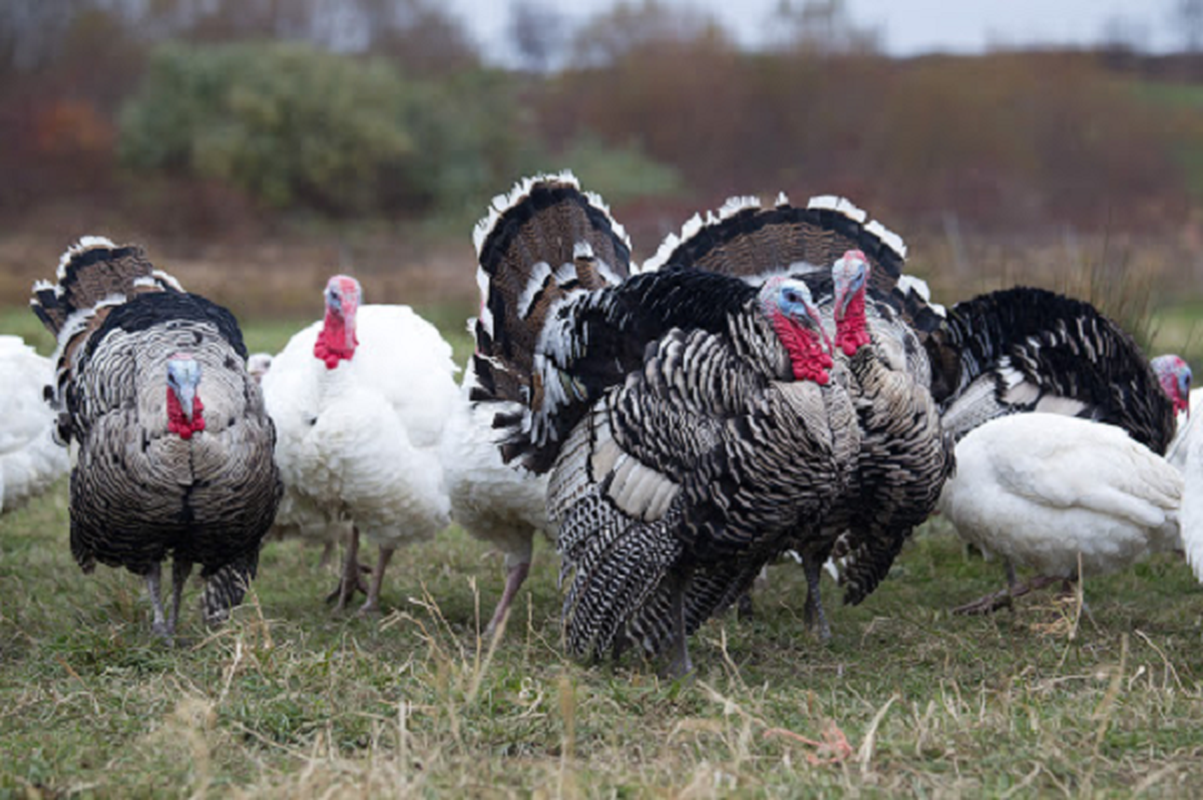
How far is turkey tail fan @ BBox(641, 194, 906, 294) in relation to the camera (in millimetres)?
6199

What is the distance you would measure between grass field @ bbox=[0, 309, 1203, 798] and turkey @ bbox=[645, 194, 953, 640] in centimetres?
44

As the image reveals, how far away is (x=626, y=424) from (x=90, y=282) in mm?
2950

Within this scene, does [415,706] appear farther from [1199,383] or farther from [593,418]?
[1199,383]

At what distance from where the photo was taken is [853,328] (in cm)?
531

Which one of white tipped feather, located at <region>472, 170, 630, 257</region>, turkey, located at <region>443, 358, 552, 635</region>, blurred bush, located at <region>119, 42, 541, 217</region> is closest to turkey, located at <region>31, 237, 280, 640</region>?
turkey, located at <region>443, 358, 552, 635</region>

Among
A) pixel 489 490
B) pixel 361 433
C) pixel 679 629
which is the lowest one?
pixel 679 629

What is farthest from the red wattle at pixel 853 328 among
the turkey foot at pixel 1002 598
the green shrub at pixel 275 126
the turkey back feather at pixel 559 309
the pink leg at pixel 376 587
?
the green shrub at pixel 275 126

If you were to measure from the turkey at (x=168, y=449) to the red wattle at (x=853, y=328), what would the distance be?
2.30 metres

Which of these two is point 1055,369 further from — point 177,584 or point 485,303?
point 177,584

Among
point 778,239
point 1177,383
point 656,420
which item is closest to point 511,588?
point 656,420

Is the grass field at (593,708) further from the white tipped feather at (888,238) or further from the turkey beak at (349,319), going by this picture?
the white tipped feather at (888,238)

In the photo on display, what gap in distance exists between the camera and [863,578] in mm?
5648

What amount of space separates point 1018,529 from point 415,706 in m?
2.96

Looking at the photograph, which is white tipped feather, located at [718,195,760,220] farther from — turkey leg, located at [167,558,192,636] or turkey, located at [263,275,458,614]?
turkey leg, located at [167,558,192,636]
